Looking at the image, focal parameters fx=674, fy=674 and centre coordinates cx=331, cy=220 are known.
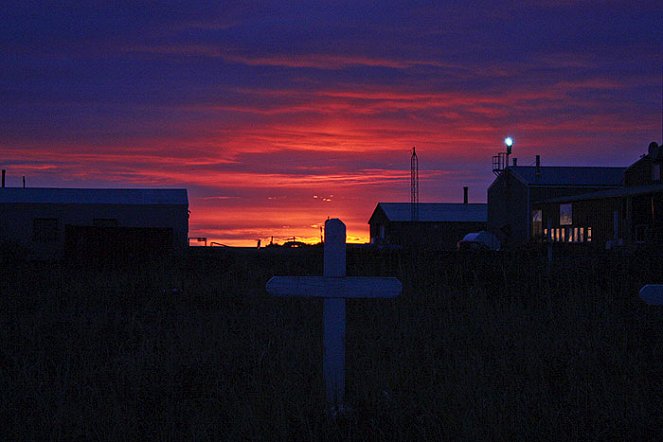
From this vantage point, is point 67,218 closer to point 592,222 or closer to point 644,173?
point 592,222

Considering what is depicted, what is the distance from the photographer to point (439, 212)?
211 feet

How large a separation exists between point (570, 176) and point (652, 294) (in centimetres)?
5117

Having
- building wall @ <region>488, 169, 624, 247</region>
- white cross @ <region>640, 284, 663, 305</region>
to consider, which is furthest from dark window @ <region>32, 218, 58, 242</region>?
white cross @ <region>640, 284, 663, 305</region>

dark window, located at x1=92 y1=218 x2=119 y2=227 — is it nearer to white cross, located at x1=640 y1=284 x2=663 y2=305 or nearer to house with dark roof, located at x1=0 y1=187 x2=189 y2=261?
house with dark roof, located at x1=0 y1=187 x2=189 y2=261

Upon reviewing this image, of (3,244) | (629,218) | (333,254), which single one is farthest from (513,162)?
(333,254)

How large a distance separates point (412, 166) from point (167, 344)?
149 feet

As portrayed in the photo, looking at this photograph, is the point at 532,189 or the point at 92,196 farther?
the point at 532,189

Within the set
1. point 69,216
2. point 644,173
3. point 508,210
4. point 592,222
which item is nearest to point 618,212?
→ point 592,222

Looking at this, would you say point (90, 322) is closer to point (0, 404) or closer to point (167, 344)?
point (167, 344)

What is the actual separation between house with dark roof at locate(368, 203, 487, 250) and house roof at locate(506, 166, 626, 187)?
1035 cm

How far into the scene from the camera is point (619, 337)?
7.54 m

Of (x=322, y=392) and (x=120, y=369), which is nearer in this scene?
(x=322, y=392)

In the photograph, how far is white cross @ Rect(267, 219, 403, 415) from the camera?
5.07m

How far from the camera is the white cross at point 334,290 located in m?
5.07
